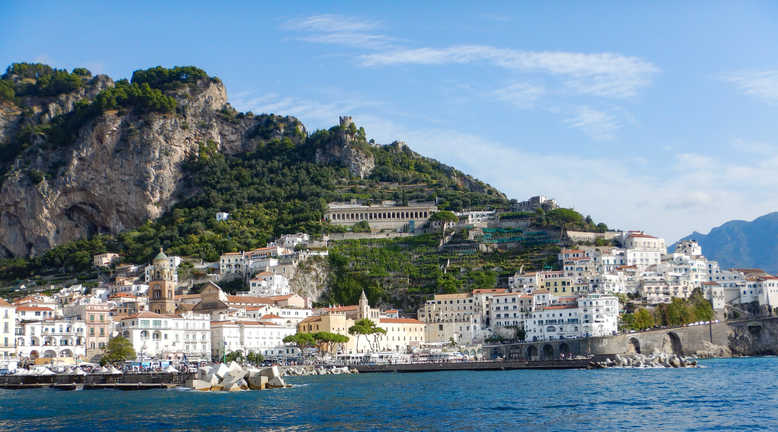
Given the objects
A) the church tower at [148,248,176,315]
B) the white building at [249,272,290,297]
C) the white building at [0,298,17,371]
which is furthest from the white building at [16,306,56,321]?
the white building at [249,272,290,297]

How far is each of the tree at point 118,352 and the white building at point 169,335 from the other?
10.1 ft

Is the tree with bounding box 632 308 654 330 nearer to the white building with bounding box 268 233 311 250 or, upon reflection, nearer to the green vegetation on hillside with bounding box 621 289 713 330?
the green vegetation on hillside with bounding box 621 289 713 330

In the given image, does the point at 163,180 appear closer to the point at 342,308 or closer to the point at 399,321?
the point at 342,308

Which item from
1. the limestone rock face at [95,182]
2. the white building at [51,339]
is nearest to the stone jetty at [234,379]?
the white building at [51,339]

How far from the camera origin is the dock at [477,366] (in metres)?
66.0

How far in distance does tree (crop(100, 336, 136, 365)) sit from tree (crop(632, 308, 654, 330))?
4439 centimetres

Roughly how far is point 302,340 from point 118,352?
53.0 feet

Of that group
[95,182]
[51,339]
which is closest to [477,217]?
[95,182]

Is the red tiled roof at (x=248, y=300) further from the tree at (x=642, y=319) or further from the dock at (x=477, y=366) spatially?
the tree at (x=642, y=319)

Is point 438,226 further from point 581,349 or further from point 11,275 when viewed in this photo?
point 11,275

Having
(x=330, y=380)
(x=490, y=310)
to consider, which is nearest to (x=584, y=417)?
(x=330, y=380)

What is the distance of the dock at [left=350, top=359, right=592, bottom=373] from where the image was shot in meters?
66.0

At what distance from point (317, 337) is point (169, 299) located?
1578cm

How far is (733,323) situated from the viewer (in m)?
78.8
